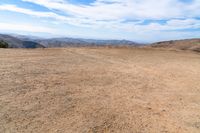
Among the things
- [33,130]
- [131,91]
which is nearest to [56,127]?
[33,130]

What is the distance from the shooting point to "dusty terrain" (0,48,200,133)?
17.3 feet

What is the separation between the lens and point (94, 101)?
682 cm

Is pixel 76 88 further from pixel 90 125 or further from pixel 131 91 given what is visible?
pixel 90 125

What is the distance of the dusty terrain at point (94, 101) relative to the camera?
5.26 metres

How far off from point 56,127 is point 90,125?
0.67 meters

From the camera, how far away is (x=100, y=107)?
20.8 ft

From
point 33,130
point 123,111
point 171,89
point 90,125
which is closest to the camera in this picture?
point 33,130

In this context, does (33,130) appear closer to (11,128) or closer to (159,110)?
(11,128)

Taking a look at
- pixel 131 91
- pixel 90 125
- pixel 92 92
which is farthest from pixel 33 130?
pixel 131 91

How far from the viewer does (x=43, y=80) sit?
343 inches

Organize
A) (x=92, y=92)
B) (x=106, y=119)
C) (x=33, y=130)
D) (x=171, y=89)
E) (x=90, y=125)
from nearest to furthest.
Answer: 1. (x=33, y=130)
2. (x=90, y=125)
3. (x=106, y=119)
4. (x=92, y=92)
5. (x=171, y=89)

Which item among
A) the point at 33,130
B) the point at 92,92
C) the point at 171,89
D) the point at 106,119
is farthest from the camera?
the point at 171,89

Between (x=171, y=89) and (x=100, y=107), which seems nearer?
(x=100, y=107)

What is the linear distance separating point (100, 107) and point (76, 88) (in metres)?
1.86
